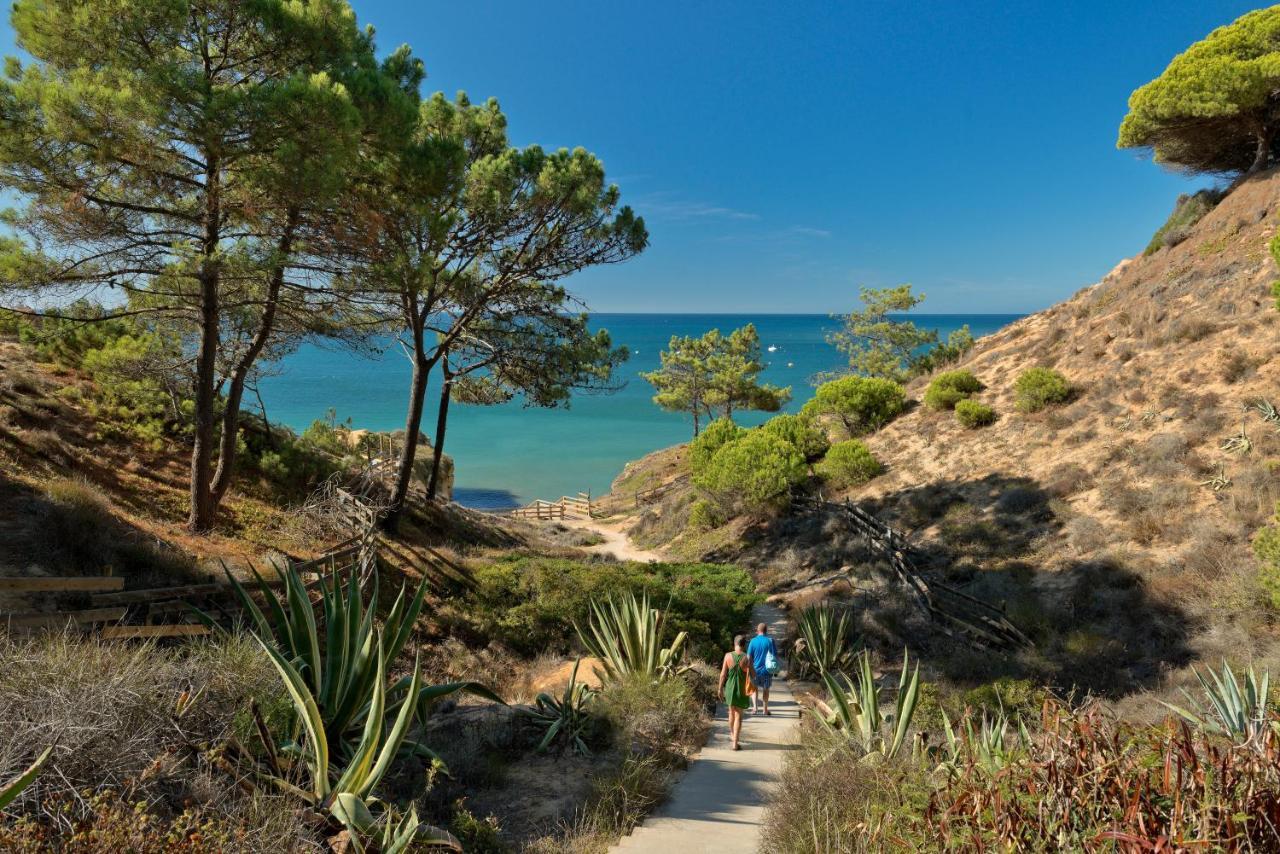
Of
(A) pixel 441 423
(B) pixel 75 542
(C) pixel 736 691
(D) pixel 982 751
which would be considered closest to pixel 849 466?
(A) pixel 441 423

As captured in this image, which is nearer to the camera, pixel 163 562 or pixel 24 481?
pixel 163 562

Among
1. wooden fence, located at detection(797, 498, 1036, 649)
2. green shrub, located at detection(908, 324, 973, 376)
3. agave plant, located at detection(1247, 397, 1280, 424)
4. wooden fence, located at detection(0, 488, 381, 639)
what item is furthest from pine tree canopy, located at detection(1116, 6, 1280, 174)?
wooden fence, located at detection(0, 488, 381, 639)

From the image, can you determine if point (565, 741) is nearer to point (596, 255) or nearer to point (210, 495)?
point (210, 495)

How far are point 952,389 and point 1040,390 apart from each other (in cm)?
384

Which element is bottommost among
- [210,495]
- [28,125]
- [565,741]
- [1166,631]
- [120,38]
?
[565,741]

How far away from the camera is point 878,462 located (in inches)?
859

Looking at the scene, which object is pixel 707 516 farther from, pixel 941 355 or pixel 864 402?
pixel 941 355

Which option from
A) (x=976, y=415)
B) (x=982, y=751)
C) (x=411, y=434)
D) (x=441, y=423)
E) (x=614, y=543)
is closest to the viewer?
(x=982, y=751)

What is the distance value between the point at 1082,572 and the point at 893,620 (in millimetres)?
3818

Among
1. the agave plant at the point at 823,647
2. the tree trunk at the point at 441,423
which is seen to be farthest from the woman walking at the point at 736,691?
the tree trunk at the point at 441,423

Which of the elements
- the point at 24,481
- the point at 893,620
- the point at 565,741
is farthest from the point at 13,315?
the point at 893,620

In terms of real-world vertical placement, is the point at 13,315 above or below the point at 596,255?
below

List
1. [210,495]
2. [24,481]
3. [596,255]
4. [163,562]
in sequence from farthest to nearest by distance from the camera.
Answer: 1. [596,255]
2. [210,495]
3. [24,481]
4. [163,562]

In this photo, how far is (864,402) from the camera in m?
25.0
